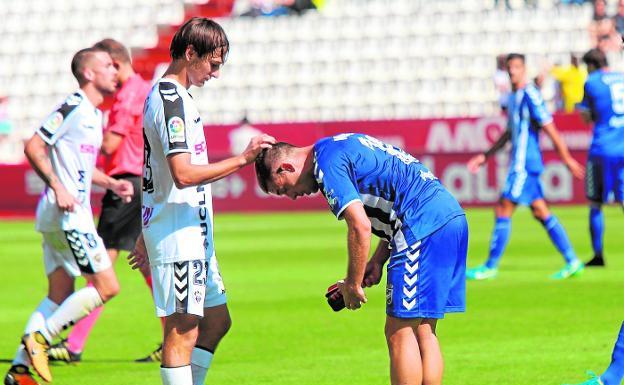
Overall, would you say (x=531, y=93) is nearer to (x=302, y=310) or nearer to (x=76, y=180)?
(x=302, y=310)

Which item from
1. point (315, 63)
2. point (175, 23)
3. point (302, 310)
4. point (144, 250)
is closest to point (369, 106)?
point (315, 63)

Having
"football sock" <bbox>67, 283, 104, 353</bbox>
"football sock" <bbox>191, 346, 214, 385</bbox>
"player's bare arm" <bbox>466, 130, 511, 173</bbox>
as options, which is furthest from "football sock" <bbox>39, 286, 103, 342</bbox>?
"player's bare arm" <bbox>466, 130, 511, 173</bbox>

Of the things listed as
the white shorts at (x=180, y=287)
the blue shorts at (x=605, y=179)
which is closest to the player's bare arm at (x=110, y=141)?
the white shorts at (x=180, y=287)

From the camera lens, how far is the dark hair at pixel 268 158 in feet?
20.1

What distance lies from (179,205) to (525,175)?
820cm

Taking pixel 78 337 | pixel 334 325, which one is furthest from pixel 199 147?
pixel 334 325

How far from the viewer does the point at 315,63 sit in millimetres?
32531

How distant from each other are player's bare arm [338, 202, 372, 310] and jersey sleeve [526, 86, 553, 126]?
8.28 meters

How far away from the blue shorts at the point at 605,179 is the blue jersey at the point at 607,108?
9 cm

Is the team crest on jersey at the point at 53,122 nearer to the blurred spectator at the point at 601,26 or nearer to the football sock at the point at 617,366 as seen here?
the football sock at the point at 617,366

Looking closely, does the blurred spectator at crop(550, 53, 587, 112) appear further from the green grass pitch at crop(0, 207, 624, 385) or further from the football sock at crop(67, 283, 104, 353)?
the football sock at crop(67, 283, 104, 353)

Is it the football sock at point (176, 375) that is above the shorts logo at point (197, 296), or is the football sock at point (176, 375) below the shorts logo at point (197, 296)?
below

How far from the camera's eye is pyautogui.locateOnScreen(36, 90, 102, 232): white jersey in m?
8.67

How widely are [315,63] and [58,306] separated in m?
24.1
